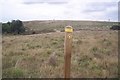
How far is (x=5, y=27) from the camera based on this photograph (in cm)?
4253

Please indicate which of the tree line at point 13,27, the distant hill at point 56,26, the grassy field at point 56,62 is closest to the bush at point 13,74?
the grassy field at point 56,62

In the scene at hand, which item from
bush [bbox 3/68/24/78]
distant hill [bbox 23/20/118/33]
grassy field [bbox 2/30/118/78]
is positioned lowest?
grassy field [bbox 2/30/118/78]

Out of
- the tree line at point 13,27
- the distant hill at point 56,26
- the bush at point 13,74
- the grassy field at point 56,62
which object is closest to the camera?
the bush at point 13,74

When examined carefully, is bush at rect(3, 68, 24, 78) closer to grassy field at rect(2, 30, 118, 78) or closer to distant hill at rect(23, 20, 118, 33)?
grassy field at rect(2, 30, 118, 78)

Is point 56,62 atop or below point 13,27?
below

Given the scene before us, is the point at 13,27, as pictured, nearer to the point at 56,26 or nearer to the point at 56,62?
the point at 56,26

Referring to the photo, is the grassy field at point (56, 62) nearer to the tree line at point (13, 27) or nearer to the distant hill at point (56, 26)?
the tree line at point (13, 27)

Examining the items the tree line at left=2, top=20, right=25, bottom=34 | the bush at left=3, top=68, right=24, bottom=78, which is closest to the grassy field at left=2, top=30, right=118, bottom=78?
the bush at left=3, top=68, right=24, bottom=78

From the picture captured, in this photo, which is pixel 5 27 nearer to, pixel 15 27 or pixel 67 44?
pixel 15 27

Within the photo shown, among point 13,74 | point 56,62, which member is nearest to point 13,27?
point 56,62

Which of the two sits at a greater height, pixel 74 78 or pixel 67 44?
pixel 67 44

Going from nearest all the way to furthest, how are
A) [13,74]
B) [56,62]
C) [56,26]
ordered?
1. [13,74]
2. [56,62]
3. [56,26]

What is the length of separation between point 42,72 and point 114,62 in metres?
3.19

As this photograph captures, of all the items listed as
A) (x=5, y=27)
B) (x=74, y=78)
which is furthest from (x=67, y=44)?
(x=5, y=27)
